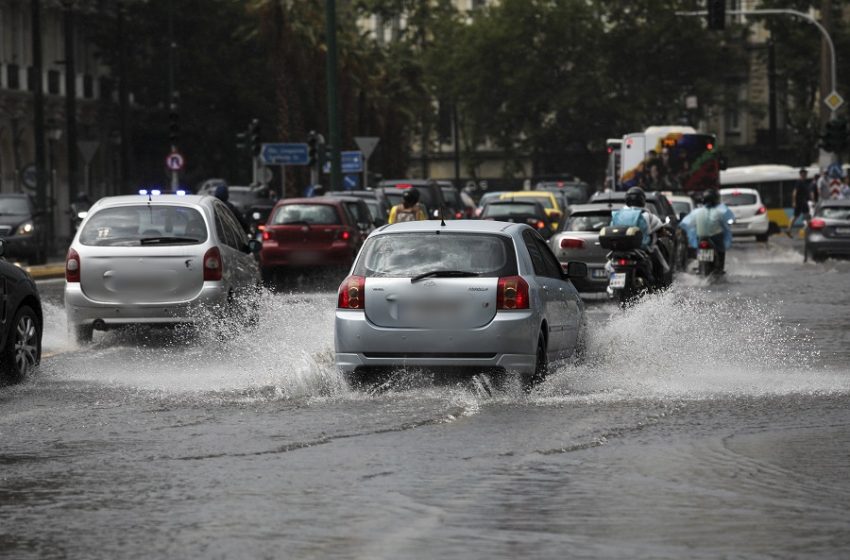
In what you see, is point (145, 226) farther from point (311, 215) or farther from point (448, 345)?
point (311, 215)

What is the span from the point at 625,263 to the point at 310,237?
8322 millimetres

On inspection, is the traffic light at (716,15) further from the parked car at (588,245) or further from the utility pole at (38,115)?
the parked car at (588,245)

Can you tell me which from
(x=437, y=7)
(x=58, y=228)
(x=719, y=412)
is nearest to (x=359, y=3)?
(x=437, y=7)

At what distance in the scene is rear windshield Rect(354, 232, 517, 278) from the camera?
46.1ft

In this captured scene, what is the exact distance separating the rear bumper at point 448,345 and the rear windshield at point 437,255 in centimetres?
40

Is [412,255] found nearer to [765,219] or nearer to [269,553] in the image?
[269,553]

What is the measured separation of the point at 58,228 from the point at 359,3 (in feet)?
110

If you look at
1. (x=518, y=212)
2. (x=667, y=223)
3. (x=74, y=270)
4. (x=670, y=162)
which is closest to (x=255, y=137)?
(x=670, y=162)

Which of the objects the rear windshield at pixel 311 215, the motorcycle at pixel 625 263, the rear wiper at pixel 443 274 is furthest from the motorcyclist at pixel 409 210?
the rear wiper at pixel 443 274

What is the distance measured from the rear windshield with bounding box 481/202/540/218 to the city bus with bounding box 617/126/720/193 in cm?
1012

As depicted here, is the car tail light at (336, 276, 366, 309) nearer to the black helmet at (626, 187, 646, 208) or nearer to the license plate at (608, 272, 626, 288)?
the license plate at (608, 272, 626, 288)

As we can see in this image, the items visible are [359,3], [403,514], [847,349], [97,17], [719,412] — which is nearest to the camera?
[403,514]

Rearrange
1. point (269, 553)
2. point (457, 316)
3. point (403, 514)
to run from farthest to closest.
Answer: point (457, 316) < point (403, 514) < point (269, 553)

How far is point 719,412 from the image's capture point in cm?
1272
